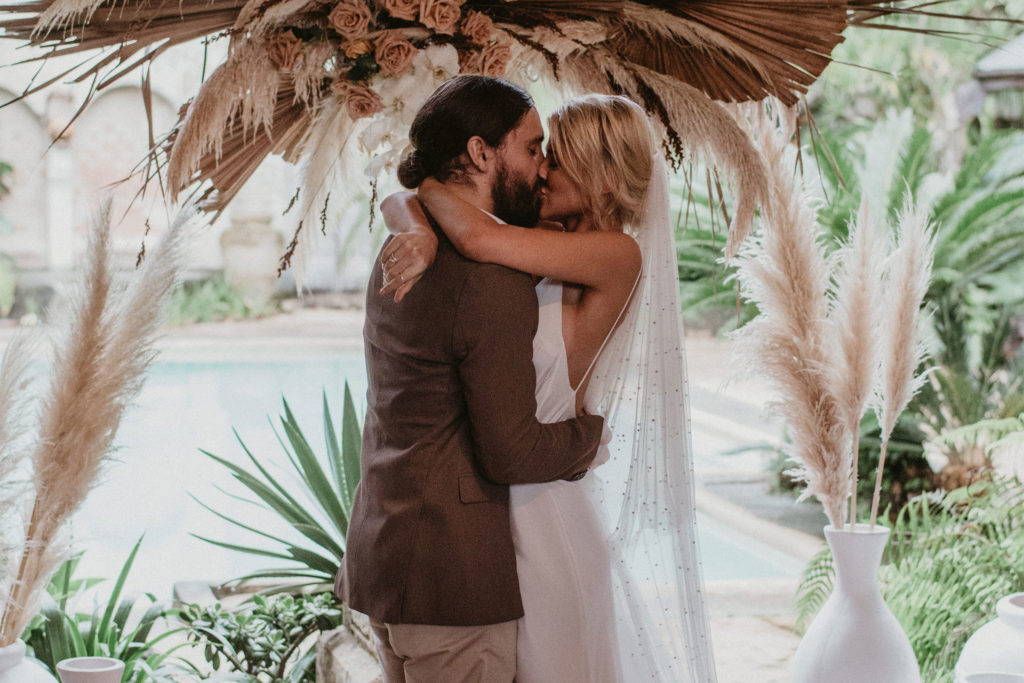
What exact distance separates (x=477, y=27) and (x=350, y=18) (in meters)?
0.27

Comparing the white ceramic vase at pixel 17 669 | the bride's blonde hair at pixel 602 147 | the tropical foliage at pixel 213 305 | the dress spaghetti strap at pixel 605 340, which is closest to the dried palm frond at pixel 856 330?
the dress spaghetti strap at pixel 605 340

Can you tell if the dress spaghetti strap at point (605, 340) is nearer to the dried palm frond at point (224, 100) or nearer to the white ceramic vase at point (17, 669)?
the dried palm frond at point (224, 100)

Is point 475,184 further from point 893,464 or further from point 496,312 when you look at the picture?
point 893,464

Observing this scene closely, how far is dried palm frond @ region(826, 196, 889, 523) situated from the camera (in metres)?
2.83

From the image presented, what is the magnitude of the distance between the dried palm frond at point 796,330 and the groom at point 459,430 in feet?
3.83

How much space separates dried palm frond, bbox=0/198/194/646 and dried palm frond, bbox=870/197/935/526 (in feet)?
5.88

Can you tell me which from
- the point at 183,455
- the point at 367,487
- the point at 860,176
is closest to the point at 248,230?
the point at 183,455

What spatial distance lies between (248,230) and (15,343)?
16689mm

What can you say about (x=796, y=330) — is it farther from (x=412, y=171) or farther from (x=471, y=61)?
(x=412, y=171)

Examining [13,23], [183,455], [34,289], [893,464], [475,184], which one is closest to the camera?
[475,184]

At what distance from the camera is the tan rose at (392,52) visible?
7.44 ft

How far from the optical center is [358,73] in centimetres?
235

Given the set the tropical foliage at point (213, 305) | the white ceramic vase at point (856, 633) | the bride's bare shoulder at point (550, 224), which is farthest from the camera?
the tropical foliage at point (213, 305)

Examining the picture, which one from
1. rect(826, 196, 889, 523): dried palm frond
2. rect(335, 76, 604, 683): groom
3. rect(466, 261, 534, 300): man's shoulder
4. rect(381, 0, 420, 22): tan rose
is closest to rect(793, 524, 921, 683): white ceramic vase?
rect(826, 196, 889, 523): dried palm frond
